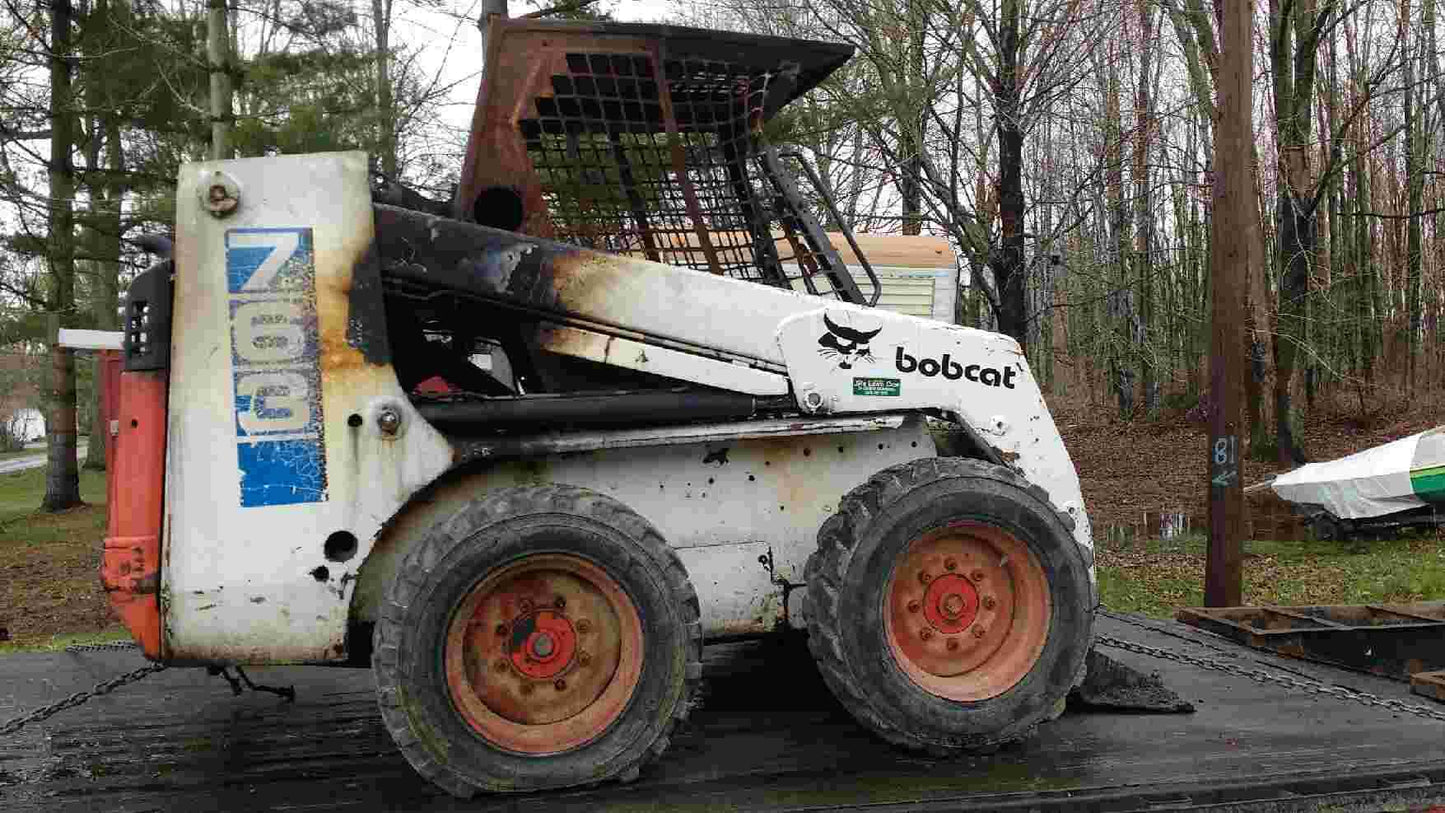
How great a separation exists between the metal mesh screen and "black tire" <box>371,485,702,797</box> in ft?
3.93

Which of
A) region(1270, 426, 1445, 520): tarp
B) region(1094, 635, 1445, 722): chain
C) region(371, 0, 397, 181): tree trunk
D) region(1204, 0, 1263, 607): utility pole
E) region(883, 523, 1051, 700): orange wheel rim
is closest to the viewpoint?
region(883, 523, 1051, 700): orange wheel rim

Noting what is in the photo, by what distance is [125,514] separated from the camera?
3.63 meters

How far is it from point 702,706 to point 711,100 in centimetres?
242

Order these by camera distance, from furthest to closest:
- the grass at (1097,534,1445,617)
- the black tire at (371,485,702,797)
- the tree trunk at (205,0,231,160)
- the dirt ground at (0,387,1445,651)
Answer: the tree trunk at (205,0,231,160) → the dirt ground at (0,387,1445,651) → the grass at (1097,534,1445,617) → the black tire at (371,485,702,797)

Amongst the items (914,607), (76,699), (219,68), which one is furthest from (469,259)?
(219,68)

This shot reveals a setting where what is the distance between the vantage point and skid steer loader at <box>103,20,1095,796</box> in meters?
3.59

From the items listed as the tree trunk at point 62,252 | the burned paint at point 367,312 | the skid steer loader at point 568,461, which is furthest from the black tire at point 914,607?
the tree trunk at point 62,252

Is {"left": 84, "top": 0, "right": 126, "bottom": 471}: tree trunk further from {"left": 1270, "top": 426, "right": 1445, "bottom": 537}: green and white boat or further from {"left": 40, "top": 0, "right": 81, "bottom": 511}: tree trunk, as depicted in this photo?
{"left": 1270, "top": 426, "right": 1445, "bottom": 537}: green and white boat

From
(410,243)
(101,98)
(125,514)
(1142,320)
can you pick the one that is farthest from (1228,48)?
(1142,320)

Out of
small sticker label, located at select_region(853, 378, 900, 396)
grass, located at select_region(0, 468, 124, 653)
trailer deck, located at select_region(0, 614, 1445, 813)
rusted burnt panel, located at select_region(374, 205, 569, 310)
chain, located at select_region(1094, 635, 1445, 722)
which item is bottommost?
grass, located at select_region(0, 468, 124, 653)

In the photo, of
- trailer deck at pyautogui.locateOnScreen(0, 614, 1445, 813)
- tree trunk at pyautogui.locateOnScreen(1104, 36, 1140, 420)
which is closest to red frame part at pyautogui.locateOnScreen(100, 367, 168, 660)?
trailer deck at pyautogui.locateOnScreen(0, 614, 1445, 813)

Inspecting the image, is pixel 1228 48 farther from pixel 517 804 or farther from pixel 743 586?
pixel 517 804

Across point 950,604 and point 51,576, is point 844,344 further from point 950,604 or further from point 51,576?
point 51,576

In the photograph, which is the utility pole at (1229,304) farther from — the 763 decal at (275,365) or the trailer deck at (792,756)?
the 763 decal at (275,365)
